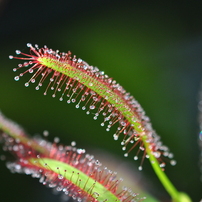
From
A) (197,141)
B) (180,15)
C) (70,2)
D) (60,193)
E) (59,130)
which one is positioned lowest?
(60,193)

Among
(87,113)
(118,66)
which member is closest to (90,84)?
(87,113)

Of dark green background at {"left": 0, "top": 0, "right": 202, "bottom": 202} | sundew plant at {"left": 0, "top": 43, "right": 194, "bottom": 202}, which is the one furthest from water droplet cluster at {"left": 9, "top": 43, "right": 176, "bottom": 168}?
dark green background at {"left": 0, "top": 0, "right": 202, "bottom": 202}

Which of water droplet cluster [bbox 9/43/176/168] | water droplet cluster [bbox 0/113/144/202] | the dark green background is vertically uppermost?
the dark green background

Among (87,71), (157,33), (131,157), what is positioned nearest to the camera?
(87,71)

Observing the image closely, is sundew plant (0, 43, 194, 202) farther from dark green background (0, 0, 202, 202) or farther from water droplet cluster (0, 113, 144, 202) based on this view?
dark green background (0, 0, 202, 202)

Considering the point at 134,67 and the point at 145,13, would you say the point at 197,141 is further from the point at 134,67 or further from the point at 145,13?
the point at 145,13

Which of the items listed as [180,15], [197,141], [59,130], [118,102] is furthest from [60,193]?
[180,15]

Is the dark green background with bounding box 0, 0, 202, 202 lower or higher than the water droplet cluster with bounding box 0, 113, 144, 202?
higher

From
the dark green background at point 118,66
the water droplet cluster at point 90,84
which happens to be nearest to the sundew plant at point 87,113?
the water droplet cluster at point 90,84

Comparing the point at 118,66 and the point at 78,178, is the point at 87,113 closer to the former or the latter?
the point at 78,178
